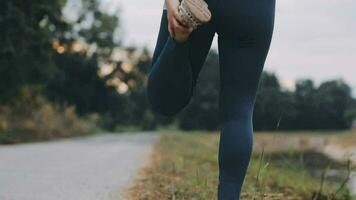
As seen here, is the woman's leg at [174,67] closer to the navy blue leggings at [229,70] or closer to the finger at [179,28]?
the navy blue leggings at [229,70]

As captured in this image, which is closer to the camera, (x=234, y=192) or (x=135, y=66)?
(x=234, y=192)

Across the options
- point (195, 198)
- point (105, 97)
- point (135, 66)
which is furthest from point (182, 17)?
point (135, 66)

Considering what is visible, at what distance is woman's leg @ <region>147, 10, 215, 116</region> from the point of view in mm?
2436

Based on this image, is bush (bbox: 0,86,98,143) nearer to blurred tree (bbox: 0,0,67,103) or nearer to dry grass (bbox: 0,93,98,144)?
dry grass (bbox: 0,93,98,144)

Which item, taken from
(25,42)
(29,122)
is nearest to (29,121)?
(29,122)

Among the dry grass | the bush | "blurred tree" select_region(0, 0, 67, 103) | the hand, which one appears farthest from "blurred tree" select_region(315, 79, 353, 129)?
the hand

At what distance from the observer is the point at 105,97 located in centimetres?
4578

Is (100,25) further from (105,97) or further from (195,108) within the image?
(195,108)

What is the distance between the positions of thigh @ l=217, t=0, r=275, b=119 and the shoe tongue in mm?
268

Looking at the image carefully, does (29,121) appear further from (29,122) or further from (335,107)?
(335,107)

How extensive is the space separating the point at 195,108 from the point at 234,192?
63780 millimetres

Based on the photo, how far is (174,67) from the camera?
8.04 feet

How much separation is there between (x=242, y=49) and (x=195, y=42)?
189mm

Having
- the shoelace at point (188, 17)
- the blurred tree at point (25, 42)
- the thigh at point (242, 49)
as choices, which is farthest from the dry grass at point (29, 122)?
the shoelace at point (188, 17)
